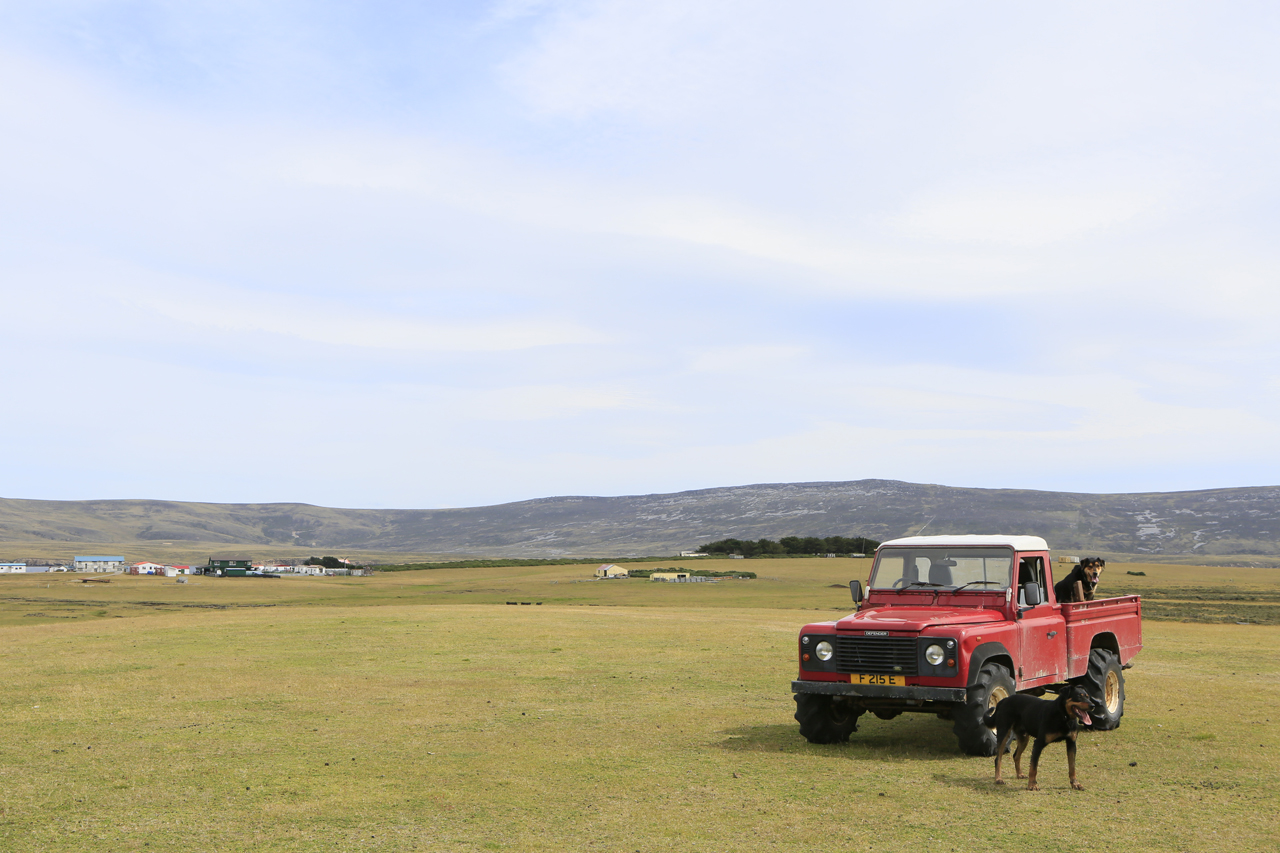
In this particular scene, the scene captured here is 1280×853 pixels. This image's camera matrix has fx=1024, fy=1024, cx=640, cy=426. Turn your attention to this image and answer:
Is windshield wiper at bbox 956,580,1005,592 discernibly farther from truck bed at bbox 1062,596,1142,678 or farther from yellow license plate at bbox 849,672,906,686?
yellow license plate at bbox 849,672,906,686

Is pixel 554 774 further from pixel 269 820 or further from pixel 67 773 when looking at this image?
pixel 67 773

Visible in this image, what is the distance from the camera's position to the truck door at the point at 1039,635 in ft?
45.6

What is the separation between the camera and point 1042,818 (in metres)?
9.86

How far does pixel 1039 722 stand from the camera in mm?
11070

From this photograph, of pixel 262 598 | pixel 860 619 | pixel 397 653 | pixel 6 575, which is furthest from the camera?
pixel 6 575

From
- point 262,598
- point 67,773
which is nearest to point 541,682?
point 67,773

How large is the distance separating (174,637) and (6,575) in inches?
4329

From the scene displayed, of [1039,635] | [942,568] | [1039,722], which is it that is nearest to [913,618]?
[942,568]

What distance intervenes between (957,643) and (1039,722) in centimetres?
159

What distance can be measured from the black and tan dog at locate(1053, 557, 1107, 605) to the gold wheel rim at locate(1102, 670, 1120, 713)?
1224mm

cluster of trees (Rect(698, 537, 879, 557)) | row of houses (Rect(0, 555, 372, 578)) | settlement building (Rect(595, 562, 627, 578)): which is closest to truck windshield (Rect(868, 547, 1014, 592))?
settlement building (Rect(595, 562, 627, 578))

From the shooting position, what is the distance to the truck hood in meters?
13.0

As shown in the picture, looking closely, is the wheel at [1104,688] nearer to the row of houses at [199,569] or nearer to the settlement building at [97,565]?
the row of houses at [199,569]

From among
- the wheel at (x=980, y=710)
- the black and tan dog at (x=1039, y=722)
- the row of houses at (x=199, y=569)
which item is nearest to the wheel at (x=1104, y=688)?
the wheel at (x=980, y=710)
